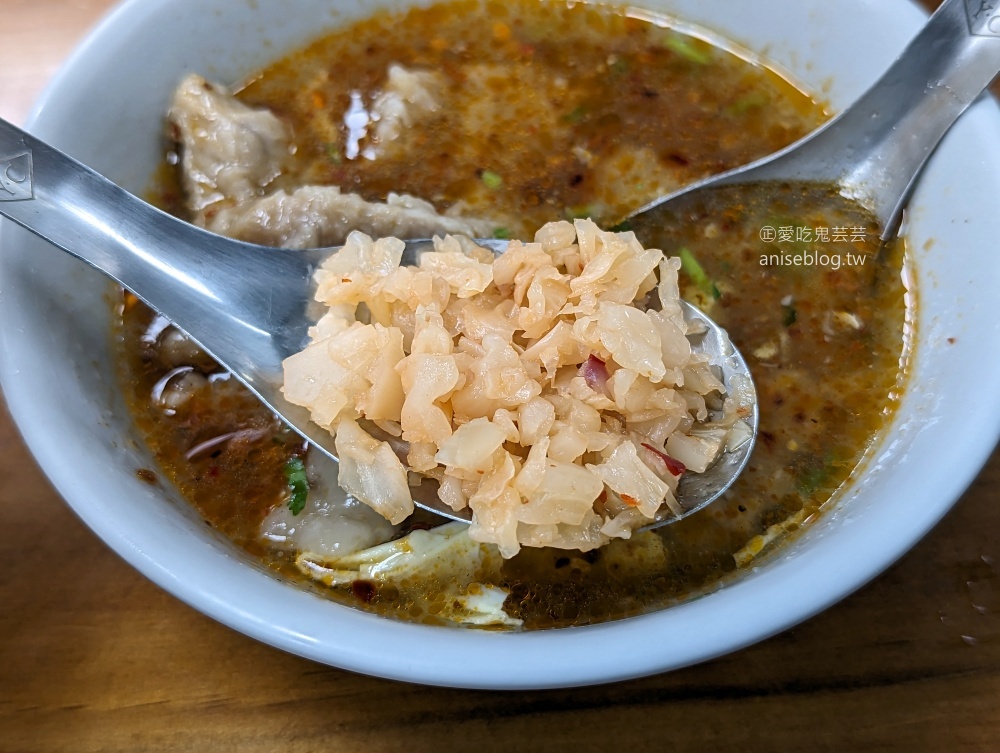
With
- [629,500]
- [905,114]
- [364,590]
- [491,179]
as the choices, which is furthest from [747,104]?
[364,590]

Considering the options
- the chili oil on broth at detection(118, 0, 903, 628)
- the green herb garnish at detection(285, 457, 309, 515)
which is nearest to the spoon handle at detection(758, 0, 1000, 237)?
the chili oil on broth at detection(118, 0, 903, 628)

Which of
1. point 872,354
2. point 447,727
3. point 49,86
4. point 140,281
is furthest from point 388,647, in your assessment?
point 49,86

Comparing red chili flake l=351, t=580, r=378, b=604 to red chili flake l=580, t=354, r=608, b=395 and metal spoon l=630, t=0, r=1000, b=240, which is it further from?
metal spoon l=630, t=0, r=1000, b=240

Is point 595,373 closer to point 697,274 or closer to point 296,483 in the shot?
point 697,274

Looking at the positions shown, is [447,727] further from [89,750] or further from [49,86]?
[49,86]

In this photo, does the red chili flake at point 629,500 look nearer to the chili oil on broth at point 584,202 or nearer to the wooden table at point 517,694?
the chili oil on broth at point 584,202
